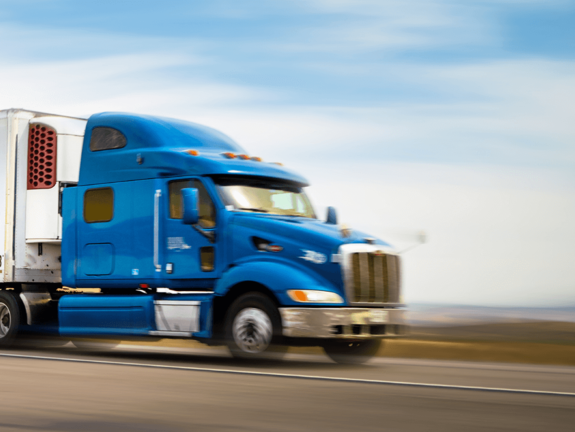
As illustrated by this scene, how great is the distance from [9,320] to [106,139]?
145 inches

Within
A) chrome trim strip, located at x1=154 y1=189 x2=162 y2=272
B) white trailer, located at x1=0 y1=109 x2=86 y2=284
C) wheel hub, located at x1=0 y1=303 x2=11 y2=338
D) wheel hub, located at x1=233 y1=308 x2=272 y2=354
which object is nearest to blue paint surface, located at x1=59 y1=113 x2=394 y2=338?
chrome trim strip, located at x1=154 y1=189 x2=162 y2=272

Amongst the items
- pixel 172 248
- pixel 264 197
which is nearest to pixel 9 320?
pixel 172 248

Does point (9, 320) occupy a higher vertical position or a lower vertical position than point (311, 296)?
lower

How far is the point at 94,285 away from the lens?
47.6 feet

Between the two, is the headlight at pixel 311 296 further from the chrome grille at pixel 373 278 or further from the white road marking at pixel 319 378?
the white road marking at pixel 319 378

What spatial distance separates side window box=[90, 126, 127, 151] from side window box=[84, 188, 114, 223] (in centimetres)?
68

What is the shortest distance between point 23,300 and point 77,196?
7.11ft

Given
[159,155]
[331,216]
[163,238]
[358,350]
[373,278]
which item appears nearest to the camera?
[373,278]

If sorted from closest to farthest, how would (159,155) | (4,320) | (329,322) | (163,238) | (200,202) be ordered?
1. (329,322)
2. (200,202)
3. (163,238)
4. (159,155)
5. (4,320)

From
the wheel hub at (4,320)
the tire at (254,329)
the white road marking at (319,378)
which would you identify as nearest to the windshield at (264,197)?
the tire at (254,329)

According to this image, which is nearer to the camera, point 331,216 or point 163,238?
point 163,238

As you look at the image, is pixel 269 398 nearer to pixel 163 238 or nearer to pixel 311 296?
pixel 311 296

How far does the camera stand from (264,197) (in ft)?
44.3

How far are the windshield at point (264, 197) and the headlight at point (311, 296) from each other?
1686mm
